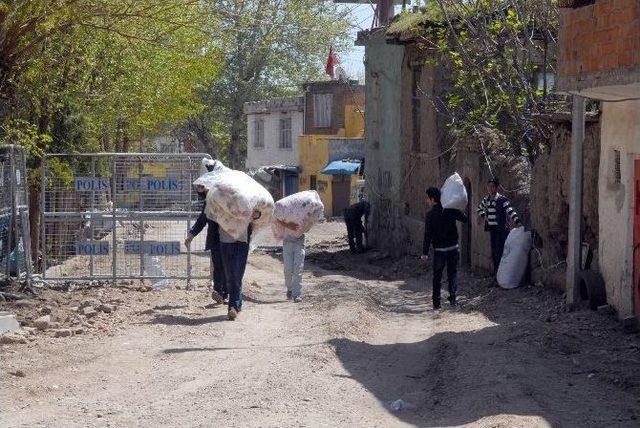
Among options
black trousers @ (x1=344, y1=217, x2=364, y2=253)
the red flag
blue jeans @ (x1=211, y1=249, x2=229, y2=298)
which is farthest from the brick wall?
the red flag

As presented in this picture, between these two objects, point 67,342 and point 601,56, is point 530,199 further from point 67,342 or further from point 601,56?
point 67,342

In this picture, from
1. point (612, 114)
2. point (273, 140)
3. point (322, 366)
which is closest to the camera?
point (322, 366)

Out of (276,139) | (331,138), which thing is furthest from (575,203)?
(276,139)

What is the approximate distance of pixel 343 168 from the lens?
1686 inches

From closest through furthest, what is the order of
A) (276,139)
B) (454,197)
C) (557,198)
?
(557,198)
(454,197)
(276,139)

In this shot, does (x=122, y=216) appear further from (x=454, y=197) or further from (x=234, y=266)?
(x=454, y=197)

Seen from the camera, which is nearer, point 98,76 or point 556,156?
point 556,156

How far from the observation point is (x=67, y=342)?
A: 11664 millimetres

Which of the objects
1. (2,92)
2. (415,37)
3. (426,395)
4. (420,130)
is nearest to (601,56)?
(426,395)

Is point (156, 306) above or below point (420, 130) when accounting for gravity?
below

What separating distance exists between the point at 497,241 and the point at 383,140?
37.8 feet

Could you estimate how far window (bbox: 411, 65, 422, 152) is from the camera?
1015 inches

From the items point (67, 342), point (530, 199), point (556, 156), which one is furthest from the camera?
point (530, 199)

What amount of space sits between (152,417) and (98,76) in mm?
10716
